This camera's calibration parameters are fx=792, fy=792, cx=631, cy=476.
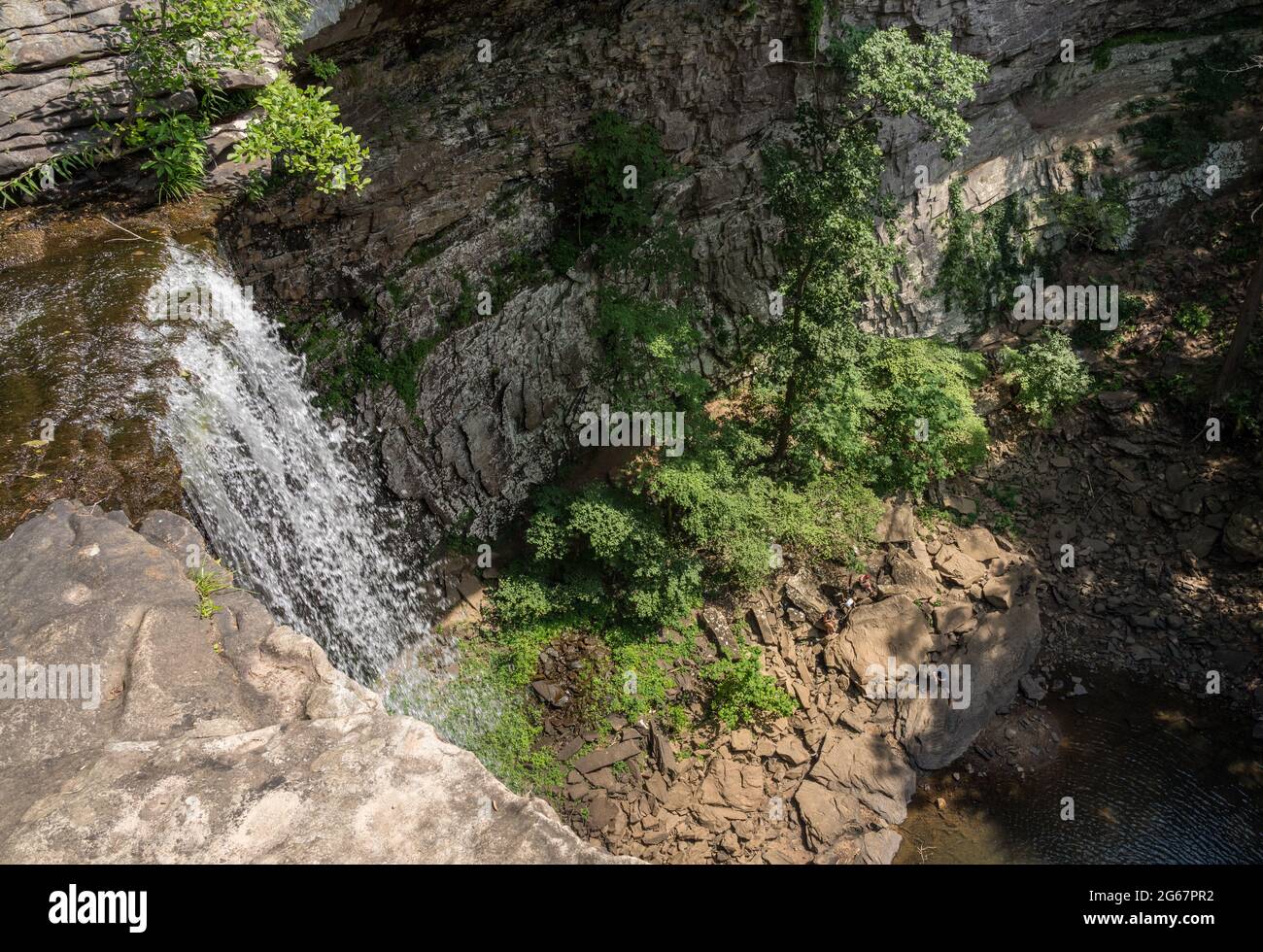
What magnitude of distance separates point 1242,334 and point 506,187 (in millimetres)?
11883

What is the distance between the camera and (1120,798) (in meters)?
10.2

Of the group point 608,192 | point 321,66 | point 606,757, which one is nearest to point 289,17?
point 321,66

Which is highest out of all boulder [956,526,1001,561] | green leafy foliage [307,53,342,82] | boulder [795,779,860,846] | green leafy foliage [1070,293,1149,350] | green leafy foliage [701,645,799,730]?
green leafy foliage [307,53,342,82]

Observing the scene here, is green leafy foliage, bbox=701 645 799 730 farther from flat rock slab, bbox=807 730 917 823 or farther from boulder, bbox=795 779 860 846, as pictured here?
boulder, bbox=795 779 860 846

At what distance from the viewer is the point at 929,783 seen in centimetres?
1070

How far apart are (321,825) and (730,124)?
1248 centimetres

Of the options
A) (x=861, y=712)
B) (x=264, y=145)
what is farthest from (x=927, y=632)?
(x=264, y=145)

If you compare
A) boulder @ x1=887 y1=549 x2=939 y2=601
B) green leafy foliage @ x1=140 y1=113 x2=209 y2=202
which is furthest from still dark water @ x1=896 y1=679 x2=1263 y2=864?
green leafy foliage @ x1=140 y1=113 x2=209 y2=202

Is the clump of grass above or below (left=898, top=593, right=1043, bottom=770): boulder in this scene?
above

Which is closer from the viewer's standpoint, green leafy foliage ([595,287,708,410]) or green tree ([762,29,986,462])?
green tree ([762,29,986,462])
